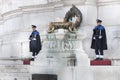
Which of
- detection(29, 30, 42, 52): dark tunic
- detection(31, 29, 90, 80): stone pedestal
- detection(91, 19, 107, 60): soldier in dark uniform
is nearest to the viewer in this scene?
detection(31, 29, 90, 80): stone pedestal

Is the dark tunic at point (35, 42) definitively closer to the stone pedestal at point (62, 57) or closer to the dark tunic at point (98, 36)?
the dark tunic at point (98, 36)

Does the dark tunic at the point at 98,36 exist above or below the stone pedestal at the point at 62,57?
above

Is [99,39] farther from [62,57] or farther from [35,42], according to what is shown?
[35,42]

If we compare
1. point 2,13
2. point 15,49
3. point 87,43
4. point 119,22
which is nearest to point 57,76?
point 87,43

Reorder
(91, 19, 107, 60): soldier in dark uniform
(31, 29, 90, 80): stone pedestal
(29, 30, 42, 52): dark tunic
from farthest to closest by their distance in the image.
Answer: (29, 30, 42, 52): dark tunic, (91, 19, 107, 60): soldier in dark uniform, (31, 29, 90, 80): stone pedestal

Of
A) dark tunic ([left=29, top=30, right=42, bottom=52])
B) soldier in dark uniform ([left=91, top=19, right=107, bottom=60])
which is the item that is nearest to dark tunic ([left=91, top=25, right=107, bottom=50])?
soldier in dark uniform ([left=91, top=19, right=107, bottom=60])

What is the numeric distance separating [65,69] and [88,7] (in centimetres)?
655

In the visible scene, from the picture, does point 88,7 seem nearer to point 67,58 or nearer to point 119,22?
point 119,22

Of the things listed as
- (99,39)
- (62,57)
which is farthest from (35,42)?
(62,57)

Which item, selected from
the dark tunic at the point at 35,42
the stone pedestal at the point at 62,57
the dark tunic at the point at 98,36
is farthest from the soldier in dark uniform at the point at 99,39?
the dark tunic at the point at 35,42

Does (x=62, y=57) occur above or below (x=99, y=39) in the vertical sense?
below

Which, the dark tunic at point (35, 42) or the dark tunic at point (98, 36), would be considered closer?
the dark tunic at point (98, 36)

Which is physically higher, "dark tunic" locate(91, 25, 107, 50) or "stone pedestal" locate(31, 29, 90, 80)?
"dark tunic" locate(91, 25, 107, 50)

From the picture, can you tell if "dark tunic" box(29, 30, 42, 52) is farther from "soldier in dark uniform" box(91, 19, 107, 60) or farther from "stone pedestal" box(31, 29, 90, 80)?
"stone pedestal" box(31, 29, 90, 80)
